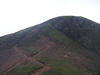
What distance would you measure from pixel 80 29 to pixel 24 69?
4892 centimetres

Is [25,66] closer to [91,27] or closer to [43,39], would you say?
[43,39]

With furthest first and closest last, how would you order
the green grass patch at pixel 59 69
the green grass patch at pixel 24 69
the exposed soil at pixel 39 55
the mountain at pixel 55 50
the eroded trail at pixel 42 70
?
1. the mountain at pixel 55 50
2. the exposed soil at pixel 39 55
3. the green grass patch at pixel 24 69
4. the eroded trail at pixel 42 70
5. the green grass patch at pixel 59 69

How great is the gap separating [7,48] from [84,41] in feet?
149

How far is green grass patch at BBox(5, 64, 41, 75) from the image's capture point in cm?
5747

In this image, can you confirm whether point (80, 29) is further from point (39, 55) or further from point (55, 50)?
point (39, 55)

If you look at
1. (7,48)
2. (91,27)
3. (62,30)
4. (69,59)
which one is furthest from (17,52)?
(91,27)

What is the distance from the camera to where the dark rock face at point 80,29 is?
84.7 metres

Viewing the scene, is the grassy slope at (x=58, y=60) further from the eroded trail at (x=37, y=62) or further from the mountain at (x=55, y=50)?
Answer: the eroded trail at (x=37, y=62)

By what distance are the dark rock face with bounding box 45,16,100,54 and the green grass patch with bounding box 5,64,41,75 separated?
118 feet

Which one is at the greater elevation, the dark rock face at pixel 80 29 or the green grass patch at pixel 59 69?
the dark rock face at pixel 80 29

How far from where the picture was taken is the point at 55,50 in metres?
77.0

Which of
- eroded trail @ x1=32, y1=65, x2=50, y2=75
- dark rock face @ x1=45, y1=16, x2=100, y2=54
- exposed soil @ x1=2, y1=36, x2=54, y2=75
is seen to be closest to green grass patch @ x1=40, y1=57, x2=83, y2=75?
eroded trail @ x1=32, y1=65, x2=50, y2=75

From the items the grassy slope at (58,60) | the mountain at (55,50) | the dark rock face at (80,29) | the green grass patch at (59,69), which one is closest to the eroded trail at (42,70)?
the mountain at (55,50)

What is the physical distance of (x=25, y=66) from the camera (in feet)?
205
